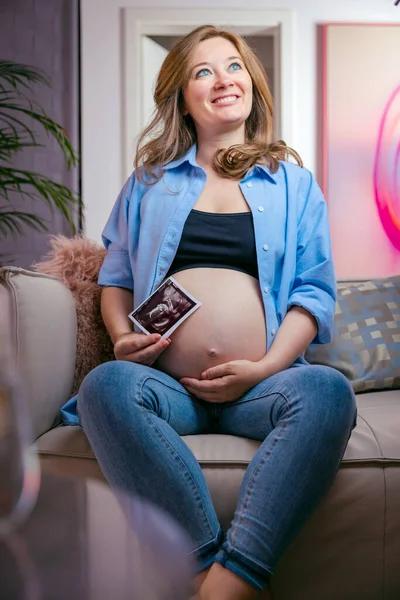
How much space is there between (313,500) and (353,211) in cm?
248

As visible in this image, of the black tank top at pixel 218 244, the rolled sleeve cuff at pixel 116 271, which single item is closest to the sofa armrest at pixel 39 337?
the rolled sleeve cuff at pixel 116 271

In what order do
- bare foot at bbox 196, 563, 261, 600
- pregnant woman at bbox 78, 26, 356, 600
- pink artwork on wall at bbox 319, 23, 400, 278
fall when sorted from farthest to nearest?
pink artwork on wall at bbox 319, 23, 400, 278, pregnant woman at bbox 78, 26, 356, 600, bare foot at bbox 196, 563, 261, 600

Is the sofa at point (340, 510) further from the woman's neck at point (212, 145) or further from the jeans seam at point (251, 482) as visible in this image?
the woman's neck at point (212, 145)

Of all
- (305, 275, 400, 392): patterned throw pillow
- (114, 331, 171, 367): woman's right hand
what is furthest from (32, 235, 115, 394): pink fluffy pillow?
(305, 275, 400, 392): patterned throw pillow

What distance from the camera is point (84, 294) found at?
70.1 inches

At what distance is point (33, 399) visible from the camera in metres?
1.50

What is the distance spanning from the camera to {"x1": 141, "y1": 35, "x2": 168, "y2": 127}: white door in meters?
3.61

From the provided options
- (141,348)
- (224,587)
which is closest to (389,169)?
(141,348)

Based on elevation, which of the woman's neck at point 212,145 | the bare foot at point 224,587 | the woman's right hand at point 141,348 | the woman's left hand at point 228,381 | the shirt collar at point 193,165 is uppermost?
the woman's neck at point 212,145

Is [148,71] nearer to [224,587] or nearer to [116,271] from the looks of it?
[116,271]

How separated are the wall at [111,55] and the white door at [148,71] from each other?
0.13m

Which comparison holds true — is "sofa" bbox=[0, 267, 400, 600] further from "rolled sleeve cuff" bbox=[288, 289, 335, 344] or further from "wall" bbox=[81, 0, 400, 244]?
"wall" bbox=[81, 0, 400, 244]

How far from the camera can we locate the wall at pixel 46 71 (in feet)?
11.6

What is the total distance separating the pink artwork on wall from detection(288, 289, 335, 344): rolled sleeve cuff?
196 centimetres
